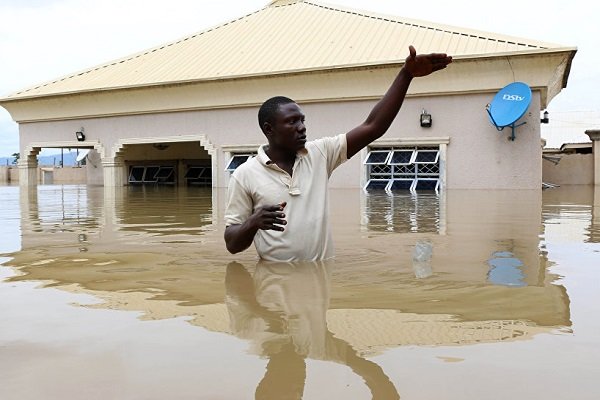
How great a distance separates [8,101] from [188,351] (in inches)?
849

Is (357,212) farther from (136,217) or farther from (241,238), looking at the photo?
(241,238)

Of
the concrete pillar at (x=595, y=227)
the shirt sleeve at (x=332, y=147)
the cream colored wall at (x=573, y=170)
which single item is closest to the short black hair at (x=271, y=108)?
the shirt sleeve at (x=332, y=147)

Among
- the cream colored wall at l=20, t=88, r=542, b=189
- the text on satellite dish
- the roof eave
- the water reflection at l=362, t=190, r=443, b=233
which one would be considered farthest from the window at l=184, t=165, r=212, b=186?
the water reflection at l=362, t=190, r=443, b=233

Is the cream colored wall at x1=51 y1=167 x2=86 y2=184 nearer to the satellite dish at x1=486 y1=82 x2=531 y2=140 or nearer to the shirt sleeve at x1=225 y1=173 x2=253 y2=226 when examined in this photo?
the satellite dish at x1=486 y1=82 x2=531 y2=140

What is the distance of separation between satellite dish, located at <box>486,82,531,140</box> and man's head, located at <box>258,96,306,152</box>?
1154 centimetres

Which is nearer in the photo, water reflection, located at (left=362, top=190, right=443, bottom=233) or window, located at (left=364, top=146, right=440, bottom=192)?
water reflection, located at (left=362, top=190, right=443, bottom=233)

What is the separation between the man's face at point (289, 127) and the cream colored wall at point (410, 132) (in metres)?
12.4

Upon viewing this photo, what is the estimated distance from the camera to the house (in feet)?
48.3

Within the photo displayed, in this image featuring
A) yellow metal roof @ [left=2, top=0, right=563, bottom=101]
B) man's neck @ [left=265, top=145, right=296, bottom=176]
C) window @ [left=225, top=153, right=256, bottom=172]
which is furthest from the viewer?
window @ [left=225, top=153, right=256, bottom=172]

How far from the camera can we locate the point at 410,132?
15.7 meters

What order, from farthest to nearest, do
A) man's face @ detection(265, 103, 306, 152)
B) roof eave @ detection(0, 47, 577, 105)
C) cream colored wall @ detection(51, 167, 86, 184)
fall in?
cream colored wall @ detection(51, 167, 86, 184) < roof eave @ detection(0, 47, 577, 105) < man's face @ detection(265, 103, 306, 152)

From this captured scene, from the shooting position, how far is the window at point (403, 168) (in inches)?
619

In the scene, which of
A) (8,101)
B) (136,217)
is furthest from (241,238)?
(8,101)

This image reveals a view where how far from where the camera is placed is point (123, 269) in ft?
11.8
